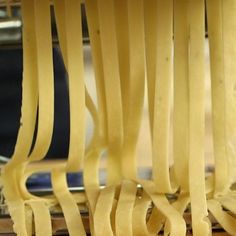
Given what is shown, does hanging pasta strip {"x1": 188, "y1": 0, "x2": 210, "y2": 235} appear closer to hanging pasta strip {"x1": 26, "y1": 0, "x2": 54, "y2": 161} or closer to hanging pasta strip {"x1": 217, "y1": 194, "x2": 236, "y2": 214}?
hanging pasta strip {"x1": 217, "y1": 194, "x2": 236, "y2": 214}

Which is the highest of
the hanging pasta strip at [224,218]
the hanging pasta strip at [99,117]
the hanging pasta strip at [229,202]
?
the hanging pasta strip at [99,117]

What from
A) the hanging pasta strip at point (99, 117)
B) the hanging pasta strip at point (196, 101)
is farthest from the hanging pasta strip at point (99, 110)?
the hanging pasta strip at point (196, 101)

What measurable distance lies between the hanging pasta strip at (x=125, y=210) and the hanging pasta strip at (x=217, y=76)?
0.32ft

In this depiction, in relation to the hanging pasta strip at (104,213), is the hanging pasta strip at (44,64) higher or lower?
higher

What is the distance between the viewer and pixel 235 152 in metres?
0.56

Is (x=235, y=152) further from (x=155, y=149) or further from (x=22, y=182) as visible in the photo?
(x=22, y=182)

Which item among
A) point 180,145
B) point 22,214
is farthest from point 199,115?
point 22,214

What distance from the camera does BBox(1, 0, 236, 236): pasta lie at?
53 cm

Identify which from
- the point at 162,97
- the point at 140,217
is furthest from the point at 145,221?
the point at 162,97

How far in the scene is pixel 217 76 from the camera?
548 mm

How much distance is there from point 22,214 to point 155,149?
0.15 meters

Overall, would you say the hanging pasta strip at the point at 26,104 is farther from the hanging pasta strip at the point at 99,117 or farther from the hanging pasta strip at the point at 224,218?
the hanging pasta strip at the point at 224,218

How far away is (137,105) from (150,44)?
2.6 inches

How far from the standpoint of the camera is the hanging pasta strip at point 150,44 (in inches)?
22.0
